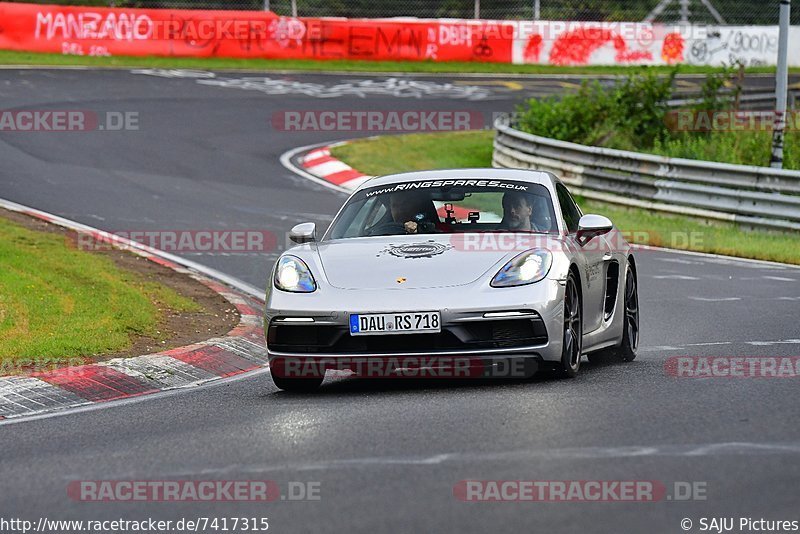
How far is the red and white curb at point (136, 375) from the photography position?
838cm

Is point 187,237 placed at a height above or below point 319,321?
below

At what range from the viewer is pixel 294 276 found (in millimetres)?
8164

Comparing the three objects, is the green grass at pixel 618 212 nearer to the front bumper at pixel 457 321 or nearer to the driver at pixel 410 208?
the driver at pixel 410 208

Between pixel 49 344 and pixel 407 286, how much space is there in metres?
3.12

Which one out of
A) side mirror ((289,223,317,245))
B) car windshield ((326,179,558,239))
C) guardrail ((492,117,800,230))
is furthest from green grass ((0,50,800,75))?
side mirror ((289,223,317,245))

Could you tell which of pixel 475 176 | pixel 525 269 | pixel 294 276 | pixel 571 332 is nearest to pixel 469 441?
pixel 525 269

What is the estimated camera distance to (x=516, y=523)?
4777 mm

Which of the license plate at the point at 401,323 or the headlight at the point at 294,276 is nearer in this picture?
the license plate at the point at 401,323

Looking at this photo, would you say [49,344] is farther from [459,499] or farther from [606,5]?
[606,5]

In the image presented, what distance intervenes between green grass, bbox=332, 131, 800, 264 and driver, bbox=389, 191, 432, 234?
8.45 meters

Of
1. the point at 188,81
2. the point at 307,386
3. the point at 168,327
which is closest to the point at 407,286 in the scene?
the point at 307,386

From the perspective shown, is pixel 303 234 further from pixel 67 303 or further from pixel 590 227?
pixel 67 303

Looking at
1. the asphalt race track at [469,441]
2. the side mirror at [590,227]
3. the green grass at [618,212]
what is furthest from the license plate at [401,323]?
the green grass at [618,212]

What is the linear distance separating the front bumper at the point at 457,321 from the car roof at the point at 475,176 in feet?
4.79
